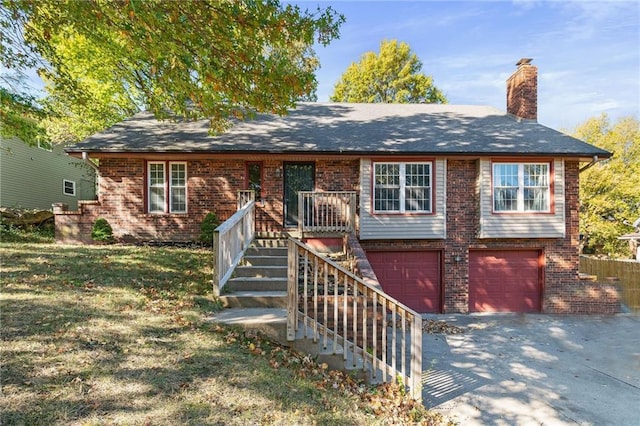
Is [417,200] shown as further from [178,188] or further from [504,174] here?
[178,188]

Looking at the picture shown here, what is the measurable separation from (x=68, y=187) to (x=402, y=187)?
683 inches

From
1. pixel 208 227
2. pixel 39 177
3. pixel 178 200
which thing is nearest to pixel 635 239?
pixel 208 227

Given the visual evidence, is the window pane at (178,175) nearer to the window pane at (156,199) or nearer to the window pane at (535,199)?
the window pane at (156,199)

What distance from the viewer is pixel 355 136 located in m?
10.8

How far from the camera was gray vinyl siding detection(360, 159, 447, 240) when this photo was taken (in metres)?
10.0

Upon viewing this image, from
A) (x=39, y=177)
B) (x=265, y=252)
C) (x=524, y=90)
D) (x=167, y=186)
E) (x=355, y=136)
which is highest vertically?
(x=524, y=90)

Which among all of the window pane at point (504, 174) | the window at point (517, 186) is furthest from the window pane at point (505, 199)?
the window pane at point (504, 174)

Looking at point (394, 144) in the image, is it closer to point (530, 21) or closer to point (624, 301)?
point (530, 21)

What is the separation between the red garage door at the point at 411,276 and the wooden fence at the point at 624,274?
535 centimetres

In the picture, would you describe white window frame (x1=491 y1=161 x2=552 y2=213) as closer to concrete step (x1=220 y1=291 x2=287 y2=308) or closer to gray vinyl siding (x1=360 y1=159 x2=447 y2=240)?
gray vinyl siding (x1=360 y1=159 x2=447 y2=240)

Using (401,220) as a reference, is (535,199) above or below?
above

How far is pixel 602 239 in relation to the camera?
73.4 ft

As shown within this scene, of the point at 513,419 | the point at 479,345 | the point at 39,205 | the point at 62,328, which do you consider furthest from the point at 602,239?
the point at 39,205

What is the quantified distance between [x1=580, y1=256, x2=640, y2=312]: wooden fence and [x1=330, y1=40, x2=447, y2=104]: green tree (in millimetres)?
15671
